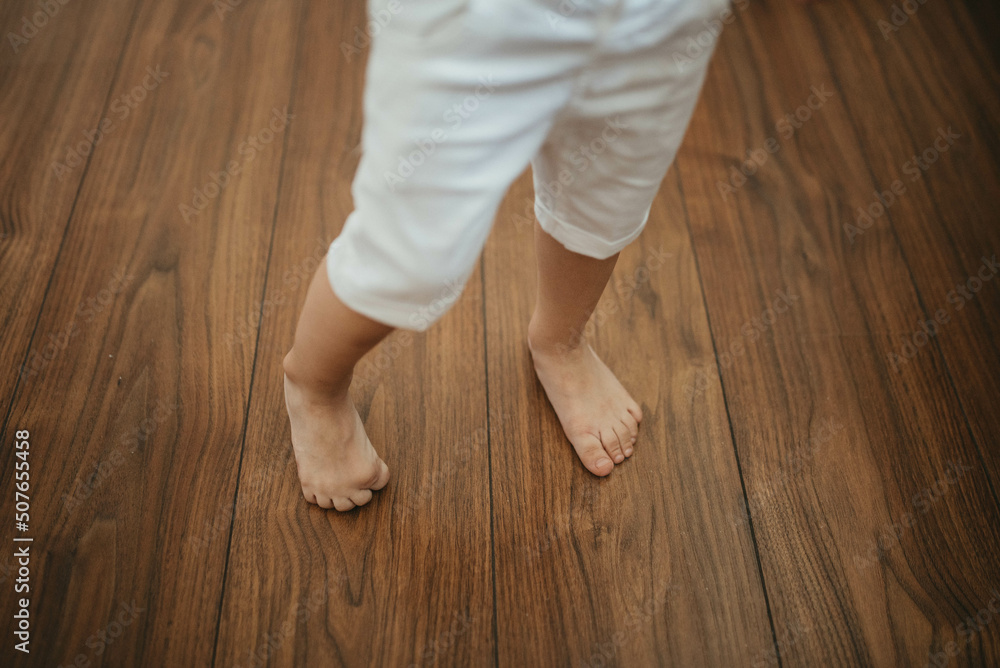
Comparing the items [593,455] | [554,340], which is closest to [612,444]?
[593,455]

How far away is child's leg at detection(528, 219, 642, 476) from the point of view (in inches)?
28.8

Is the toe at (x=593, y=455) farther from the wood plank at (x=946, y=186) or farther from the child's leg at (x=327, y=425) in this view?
the wood plank at (x=946, y=186)

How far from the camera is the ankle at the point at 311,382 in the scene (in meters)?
0.61

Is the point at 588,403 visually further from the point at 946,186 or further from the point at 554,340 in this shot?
the point at 946,186

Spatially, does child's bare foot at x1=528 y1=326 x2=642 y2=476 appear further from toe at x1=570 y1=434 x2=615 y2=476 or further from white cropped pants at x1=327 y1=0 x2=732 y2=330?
white cropped pants at x1=327 y1=0 x2=732 y2=330

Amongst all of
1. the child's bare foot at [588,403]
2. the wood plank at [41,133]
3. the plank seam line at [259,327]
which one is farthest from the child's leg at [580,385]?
the wood plank at [41,133]

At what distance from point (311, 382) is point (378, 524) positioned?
7.0 inches

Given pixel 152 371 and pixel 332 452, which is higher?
pixel 332 452

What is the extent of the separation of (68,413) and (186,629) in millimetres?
277

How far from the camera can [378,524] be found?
2.33 ft

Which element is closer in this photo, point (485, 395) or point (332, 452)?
point (332, 452)

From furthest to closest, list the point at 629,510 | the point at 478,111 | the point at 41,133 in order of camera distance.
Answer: the point at 41,133 → the point at 629,510 → the point at 478,111

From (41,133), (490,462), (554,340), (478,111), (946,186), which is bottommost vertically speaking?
(41,133)

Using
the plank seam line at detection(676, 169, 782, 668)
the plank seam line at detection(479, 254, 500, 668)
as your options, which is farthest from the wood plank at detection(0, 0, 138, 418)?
the plank seam line at detection(676, 169, 782, 668)
